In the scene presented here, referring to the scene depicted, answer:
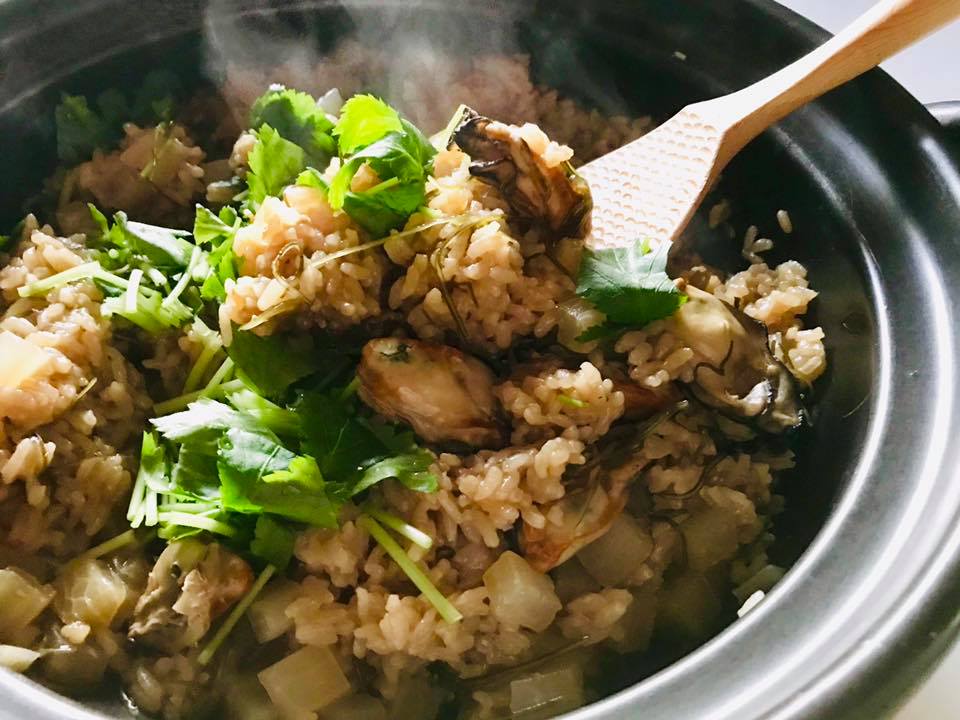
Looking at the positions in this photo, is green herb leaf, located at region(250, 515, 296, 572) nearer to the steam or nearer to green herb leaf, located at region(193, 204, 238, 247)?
green herb leaf, located at region(193, 204, 238, 247)

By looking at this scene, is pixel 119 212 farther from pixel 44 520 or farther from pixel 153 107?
pixel 44 520

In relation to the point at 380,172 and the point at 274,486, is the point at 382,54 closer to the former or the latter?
the point at 380,172

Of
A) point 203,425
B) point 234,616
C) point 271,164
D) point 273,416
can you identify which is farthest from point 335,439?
point 271,164

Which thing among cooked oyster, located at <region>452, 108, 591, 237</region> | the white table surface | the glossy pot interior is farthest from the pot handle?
the white table surface

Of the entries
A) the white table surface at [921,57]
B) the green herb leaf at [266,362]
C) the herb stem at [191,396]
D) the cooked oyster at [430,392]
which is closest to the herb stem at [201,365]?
the herb stem at [191,396]

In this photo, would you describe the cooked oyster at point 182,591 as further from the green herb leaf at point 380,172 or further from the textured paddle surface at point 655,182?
the textured paddle surface at point 655,182
